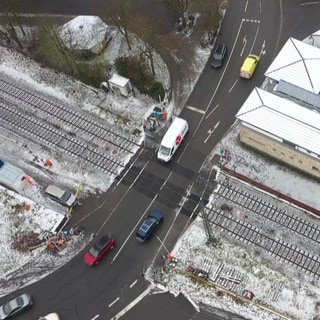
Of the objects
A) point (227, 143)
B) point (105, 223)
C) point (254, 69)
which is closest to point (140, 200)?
point (105, 223)

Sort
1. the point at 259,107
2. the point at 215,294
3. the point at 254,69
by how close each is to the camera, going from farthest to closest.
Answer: the point at 254,69, the point at 259,107, the point at 215,294

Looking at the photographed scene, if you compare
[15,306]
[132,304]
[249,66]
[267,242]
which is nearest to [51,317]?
[15,306]

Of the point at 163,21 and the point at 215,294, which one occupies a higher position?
the point at 163,21

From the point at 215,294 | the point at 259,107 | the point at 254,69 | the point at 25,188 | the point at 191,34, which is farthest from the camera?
the point at 191,34

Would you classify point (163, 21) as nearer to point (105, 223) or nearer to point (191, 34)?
point (191, 34)

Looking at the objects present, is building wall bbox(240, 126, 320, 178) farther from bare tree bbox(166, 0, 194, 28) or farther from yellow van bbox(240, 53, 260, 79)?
bare tree bbox(166, 0, 194, 28)

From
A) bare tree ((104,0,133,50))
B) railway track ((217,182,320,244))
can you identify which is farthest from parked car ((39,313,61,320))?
bare tree ((104,0,133,50))
